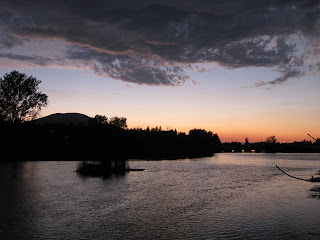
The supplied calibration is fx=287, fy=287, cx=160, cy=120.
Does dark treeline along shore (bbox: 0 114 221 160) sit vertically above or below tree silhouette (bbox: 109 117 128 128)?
below

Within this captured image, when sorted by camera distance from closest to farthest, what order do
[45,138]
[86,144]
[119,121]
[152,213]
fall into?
[152,213] < [86,144] < [45,138] < [119,121]

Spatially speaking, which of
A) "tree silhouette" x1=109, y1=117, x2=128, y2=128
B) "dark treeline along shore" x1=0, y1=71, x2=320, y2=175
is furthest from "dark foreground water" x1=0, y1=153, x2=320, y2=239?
"tree silhouette" x1=109, y1=117, x2=128, y2=128

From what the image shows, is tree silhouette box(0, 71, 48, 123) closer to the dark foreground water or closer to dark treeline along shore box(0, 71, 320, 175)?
dark treeline along shore box(0, 71, 320, 175)

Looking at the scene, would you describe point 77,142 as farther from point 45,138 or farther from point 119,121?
point 119,121

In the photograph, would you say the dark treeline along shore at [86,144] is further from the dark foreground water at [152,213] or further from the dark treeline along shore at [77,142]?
the dark foreground water at [152,213]

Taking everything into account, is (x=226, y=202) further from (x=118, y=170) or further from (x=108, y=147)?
(x=108, y=147)

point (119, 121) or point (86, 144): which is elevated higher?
point (119, 121)

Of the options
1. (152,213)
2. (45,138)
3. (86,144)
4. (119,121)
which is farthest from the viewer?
(119,121)

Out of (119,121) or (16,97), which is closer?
(16,97)

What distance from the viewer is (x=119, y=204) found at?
87.2ft

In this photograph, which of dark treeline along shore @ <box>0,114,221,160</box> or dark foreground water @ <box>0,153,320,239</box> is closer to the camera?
dark foreground water @ <box>0,153,320,239</box>

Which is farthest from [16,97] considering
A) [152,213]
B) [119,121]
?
[119,121]

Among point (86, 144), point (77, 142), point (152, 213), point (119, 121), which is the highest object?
point (119, 121)

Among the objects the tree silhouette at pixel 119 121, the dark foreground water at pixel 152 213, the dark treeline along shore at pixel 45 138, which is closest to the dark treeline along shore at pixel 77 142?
the dark treeline along shore at pixel 45 138
